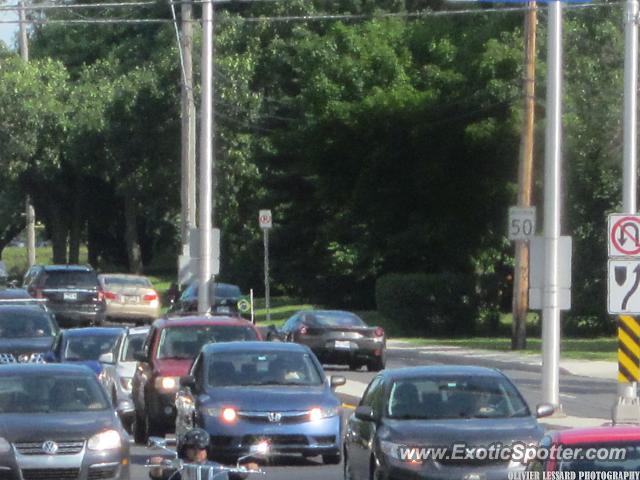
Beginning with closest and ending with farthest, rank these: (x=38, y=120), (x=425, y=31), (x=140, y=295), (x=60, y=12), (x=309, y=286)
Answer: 1. (x=140, y=295)
2. (x=425, y=31)
3. (x=309, y=286)
4. (x=38, y=120)
5. (x=60, y=12)

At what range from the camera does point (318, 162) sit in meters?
50.2

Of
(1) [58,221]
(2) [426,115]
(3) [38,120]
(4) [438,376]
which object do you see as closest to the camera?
(4) [438,376]

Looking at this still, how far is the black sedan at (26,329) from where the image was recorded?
87.0 ft

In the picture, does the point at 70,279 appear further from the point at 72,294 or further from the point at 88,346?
the point at 88,346

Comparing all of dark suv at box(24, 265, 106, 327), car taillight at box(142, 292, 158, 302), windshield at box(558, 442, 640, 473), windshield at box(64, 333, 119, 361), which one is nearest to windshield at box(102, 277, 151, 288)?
car taillight at box(142, 292, 158, 302)

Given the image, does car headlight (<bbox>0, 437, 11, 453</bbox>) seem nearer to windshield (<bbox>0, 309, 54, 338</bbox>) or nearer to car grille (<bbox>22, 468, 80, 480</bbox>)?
car grille (<bbox>22, 468, 80, 480</bbox>)

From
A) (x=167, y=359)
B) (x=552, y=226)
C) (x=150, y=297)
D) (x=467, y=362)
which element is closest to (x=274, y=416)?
(x=167, y=359)

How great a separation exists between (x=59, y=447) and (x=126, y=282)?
29.9 meters

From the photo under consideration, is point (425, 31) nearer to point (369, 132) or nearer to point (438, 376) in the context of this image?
point (369, 132)

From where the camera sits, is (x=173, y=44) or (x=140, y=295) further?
(x=173, y=44)

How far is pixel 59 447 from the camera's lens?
14281mm

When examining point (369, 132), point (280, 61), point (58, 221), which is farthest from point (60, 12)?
point (369, 132)

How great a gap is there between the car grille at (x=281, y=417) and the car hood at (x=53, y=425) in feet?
6.29

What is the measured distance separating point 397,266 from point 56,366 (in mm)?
34630
